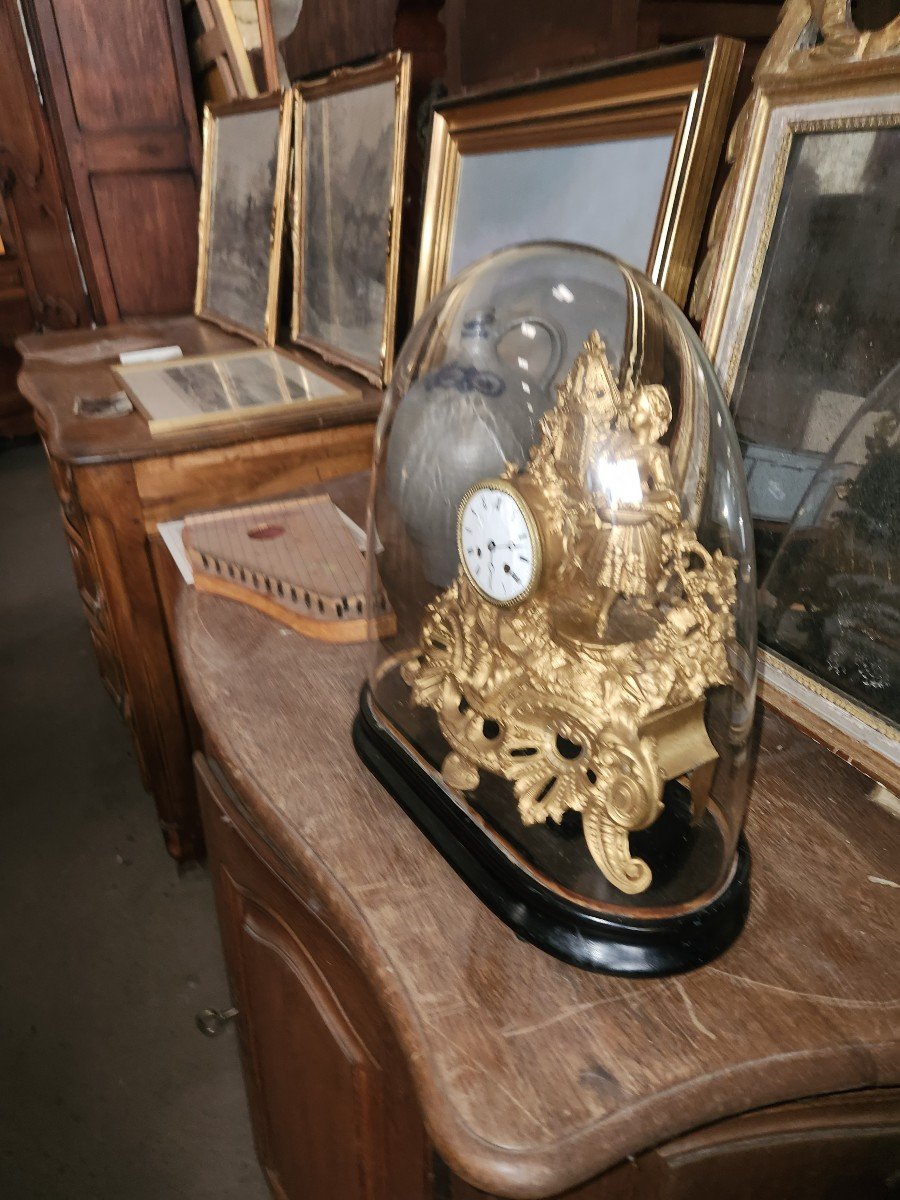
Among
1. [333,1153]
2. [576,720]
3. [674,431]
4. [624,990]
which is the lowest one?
[333,1153]

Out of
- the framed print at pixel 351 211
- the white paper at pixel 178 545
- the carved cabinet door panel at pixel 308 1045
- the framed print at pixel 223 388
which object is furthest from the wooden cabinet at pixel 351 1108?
the framed print at pixel 351 211

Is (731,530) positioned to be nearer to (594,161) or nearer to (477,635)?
(477,635)

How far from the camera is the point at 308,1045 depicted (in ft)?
2.41

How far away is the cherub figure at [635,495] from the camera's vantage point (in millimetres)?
503

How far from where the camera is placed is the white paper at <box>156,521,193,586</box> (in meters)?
0.94

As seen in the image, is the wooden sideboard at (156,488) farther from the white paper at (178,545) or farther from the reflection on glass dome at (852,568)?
the reflection on glass dome at (852,568)

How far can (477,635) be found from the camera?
2.02 feet

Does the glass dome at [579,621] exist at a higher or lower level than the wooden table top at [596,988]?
higher

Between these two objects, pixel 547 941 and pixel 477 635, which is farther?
pixel 477 635

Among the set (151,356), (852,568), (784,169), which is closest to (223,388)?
(151,356)

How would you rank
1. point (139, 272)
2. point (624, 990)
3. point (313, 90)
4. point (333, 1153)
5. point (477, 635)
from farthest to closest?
1. point (139, 272)
2. point (313, 90)
3. point (333, 1153)
4. point (477, 635)
5. point (624, 990)

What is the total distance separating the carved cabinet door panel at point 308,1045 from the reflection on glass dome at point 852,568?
0.44 m

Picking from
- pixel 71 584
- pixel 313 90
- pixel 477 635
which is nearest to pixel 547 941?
pixel 477 635

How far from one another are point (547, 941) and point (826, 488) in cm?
41
